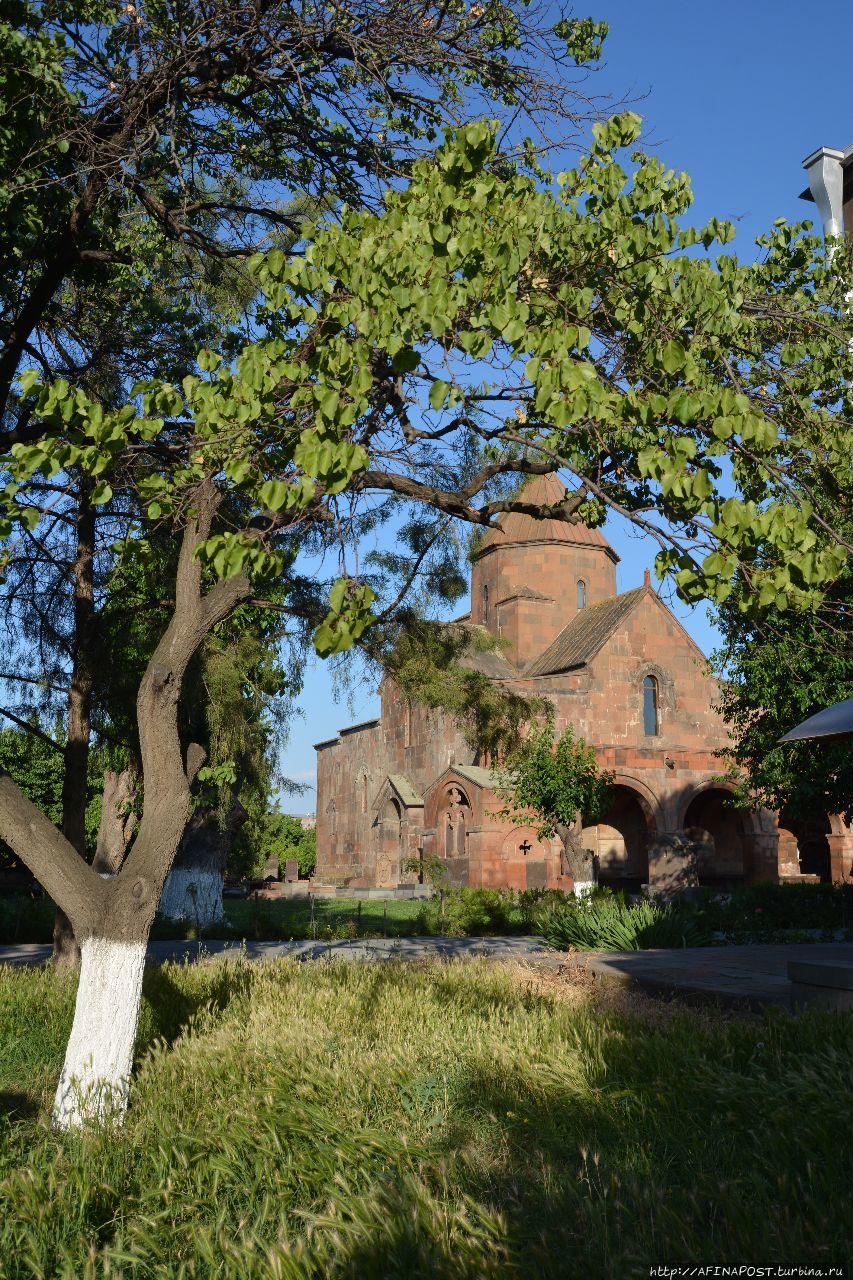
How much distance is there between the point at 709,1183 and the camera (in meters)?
4.46

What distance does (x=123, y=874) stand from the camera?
6746 millimetres

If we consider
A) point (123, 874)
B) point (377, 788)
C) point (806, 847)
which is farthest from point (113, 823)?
point (806, 847)

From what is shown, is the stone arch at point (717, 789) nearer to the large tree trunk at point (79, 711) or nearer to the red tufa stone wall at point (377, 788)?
the red tufa stone wall at point (377, 788)

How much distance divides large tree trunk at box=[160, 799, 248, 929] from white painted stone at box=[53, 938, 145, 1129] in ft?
46.4

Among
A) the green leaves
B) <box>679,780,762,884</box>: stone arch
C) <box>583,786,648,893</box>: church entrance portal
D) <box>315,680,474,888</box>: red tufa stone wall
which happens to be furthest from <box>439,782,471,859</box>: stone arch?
the green leaves

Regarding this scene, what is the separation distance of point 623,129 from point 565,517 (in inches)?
105

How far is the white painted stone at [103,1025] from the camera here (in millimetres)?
6188

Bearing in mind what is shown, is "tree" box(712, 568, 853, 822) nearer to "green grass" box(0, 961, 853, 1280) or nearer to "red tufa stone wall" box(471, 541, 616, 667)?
"green grass" box(0, 961, 853, 1280)

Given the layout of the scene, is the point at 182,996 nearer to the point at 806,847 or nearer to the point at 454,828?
the point at 454,828

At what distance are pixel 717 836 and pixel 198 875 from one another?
21754mm

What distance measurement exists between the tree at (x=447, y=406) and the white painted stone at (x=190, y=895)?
13.7m

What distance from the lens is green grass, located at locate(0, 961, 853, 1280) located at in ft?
12.9

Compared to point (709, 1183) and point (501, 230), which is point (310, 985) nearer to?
point (709, 1183)

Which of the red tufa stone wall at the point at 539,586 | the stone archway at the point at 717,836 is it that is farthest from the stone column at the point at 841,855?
the red tufa stone wall at the point at 539,586
